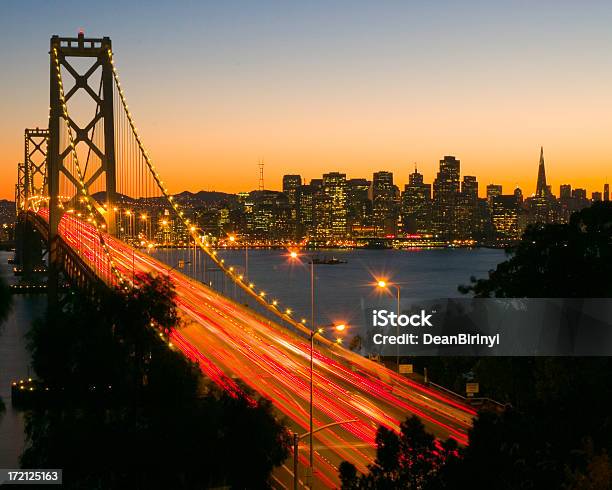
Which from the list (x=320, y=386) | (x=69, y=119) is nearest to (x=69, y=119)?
(x=69, y=119)

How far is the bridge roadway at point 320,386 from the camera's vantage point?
50.0ft

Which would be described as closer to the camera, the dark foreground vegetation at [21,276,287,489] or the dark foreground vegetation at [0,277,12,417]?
the dark foreground vegetation at [0,277,12,417]

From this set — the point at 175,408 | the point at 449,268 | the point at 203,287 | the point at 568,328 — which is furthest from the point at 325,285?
the point at 175,408

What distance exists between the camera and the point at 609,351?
1905cm

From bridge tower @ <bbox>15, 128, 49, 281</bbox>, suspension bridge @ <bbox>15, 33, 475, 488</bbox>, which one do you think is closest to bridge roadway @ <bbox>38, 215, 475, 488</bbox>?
suspension bridge @ <bbox>15, 33, 475, 488</bbox>

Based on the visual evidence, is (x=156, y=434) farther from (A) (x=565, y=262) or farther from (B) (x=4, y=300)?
(A) (x=565, y=262)

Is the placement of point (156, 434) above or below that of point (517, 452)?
below

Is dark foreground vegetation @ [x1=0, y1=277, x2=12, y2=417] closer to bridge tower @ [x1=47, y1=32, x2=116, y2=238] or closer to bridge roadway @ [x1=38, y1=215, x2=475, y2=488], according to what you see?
bridge roadway @ [x1=38, y1=215, x2=475, y2=488]

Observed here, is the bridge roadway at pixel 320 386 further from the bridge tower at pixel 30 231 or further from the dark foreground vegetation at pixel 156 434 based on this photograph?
the bridge tower at pixel 30 231

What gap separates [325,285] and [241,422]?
6803cm

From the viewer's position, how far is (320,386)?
19344 mm

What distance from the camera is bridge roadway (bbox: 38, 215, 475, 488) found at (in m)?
15.2

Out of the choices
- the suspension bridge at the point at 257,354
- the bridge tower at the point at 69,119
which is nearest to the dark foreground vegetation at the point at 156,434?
the suspension bridge at the point at 257,354

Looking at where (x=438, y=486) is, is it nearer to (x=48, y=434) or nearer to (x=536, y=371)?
(x=48, y=434)
